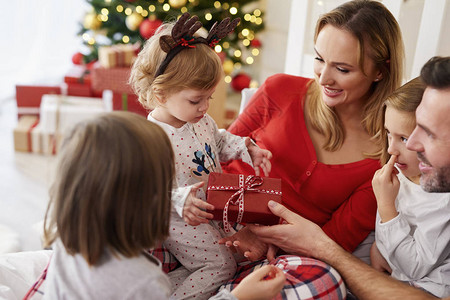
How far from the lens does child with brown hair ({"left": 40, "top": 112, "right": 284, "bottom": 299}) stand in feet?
3.00

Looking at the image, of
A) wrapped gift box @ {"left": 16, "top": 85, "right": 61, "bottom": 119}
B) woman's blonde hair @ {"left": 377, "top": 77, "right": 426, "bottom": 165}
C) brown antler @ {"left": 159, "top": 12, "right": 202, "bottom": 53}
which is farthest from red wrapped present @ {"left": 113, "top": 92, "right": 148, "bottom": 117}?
woman's blonde hair @ {"left": 377, "top": 77, "right": 426, "bottom": 165}

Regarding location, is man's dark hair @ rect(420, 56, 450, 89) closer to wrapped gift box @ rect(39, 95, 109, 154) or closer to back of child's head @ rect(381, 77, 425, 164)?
back of child's head @ rect(381, 77, 425, 164)

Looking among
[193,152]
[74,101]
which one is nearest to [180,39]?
[193,152]

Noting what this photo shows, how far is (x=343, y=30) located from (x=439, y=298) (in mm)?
897

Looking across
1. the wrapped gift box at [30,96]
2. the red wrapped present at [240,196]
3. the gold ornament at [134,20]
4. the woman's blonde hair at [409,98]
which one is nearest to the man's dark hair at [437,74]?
the woman's blonde hair at [409,98]

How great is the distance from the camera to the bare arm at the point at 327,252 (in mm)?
1331

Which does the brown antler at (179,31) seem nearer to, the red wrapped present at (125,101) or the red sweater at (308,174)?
the red sweater at (308,174)

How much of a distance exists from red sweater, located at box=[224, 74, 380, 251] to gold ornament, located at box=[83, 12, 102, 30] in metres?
2.58

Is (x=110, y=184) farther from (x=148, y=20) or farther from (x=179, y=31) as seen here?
(x=148, y=20)

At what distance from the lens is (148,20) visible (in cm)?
359

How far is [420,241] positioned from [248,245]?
53cm

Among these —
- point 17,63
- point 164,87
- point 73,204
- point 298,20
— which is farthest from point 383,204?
point 17,63

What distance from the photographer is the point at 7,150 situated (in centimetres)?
354

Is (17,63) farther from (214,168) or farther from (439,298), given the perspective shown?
(439,298)
